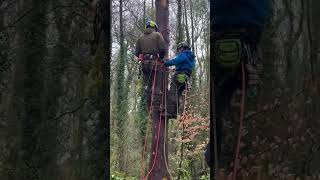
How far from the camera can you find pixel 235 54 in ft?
6.52

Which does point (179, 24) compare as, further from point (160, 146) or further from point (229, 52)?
point (229, 52)

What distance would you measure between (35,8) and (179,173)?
1355 centimetres

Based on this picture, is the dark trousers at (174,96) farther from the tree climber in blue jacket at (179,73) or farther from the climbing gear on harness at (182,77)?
the climbing gear on harness at (182,77)

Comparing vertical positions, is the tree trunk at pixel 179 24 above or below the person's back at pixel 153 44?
above

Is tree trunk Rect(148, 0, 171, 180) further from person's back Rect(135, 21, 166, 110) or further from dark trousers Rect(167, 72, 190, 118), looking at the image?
person's back Rect(135, 21, 166, 110)

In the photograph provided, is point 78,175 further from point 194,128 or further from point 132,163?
point 132,163

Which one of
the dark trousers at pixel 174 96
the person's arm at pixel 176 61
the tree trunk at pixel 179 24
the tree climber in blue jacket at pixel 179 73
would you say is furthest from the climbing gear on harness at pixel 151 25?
the tree trunk at pixel 179 24

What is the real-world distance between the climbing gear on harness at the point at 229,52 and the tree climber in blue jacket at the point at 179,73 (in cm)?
683

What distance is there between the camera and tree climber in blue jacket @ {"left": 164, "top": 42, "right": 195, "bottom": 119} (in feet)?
29.5

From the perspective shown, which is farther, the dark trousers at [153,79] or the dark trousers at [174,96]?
the dark trousers at [174,96]

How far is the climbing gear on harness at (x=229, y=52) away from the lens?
199cm

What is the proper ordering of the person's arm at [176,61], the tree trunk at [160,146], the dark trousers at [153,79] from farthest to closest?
the tree trunk at [160,146] → the dark trousers at [153,79] → the person's arm at [176,61]

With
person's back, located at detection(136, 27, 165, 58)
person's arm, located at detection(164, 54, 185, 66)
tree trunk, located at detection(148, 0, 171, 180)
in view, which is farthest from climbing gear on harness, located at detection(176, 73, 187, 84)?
tree trunk, located at detection(148, 0, 171, 180)

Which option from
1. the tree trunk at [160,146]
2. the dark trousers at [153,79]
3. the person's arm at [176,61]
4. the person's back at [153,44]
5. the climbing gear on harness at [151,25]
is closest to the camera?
the person's arm at [176,61]
